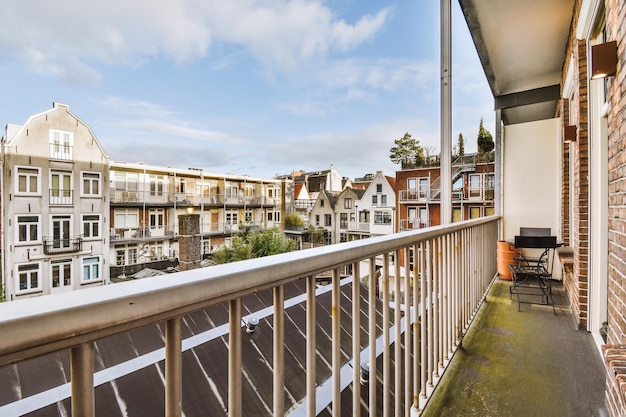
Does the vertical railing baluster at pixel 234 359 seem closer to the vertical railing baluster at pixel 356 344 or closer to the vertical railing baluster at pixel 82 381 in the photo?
the vertical railing baluster at pixel 82 381

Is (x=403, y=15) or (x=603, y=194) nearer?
(x=603, y=194)

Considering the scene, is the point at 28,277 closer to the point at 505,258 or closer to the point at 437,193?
the point at 437,193

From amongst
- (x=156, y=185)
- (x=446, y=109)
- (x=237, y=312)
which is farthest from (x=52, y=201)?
(x=446, y=109)

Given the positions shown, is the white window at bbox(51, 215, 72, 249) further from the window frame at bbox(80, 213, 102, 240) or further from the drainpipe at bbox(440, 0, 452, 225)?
the drainpipe at bbox(440, 0, 452, 225)

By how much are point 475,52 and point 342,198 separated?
2.26m

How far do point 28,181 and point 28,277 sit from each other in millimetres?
630

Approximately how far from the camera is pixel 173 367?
0.46 metres

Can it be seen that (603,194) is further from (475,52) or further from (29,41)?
(29,41)

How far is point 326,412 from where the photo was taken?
1.86 m

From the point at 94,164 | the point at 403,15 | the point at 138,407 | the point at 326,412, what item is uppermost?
the point at 403,15

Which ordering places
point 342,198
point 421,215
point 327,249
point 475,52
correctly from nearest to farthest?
point 327,249, point 475,52, point 421,215, point 342,198

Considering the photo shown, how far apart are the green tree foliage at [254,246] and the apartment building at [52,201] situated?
1.87 meters

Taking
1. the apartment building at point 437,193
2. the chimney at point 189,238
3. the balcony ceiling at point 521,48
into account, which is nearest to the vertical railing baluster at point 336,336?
the apartment building at point 437,193

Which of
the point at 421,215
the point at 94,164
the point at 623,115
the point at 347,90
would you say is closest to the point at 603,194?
the point at 623,115
